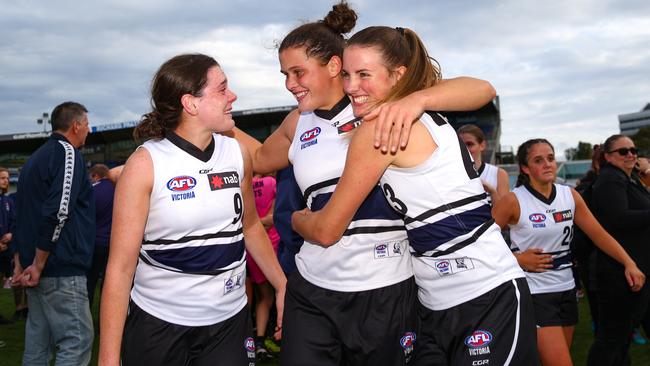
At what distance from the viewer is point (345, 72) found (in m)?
2.69

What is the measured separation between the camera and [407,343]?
2.73 m

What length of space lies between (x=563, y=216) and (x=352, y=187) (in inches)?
116

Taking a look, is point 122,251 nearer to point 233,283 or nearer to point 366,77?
point 233,283

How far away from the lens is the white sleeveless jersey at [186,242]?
269 centimetres

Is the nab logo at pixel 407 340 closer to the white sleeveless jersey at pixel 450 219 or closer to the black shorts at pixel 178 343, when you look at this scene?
the white sleeveless jersey at pixel 450 219

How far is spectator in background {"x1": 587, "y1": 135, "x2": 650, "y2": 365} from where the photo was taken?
4785 mm

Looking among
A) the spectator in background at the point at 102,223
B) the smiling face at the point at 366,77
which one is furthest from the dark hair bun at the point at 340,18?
the spectator in background at the point at 102,223

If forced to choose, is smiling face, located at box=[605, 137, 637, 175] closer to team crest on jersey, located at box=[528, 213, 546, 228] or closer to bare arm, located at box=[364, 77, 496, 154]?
team crest on jersey, located at box=[528, 213, 546, 228]

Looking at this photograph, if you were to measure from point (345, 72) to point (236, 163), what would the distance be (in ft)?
2.41

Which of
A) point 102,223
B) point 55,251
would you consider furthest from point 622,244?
point 102,223

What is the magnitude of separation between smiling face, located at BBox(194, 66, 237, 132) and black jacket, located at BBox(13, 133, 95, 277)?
7.59ft

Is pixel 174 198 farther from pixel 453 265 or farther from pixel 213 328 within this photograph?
pixel 453 265

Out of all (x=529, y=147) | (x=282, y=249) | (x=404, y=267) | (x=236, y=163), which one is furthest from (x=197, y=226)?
(x=529, y=147)

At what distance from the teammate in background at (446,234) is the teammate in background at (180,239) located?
558mm
